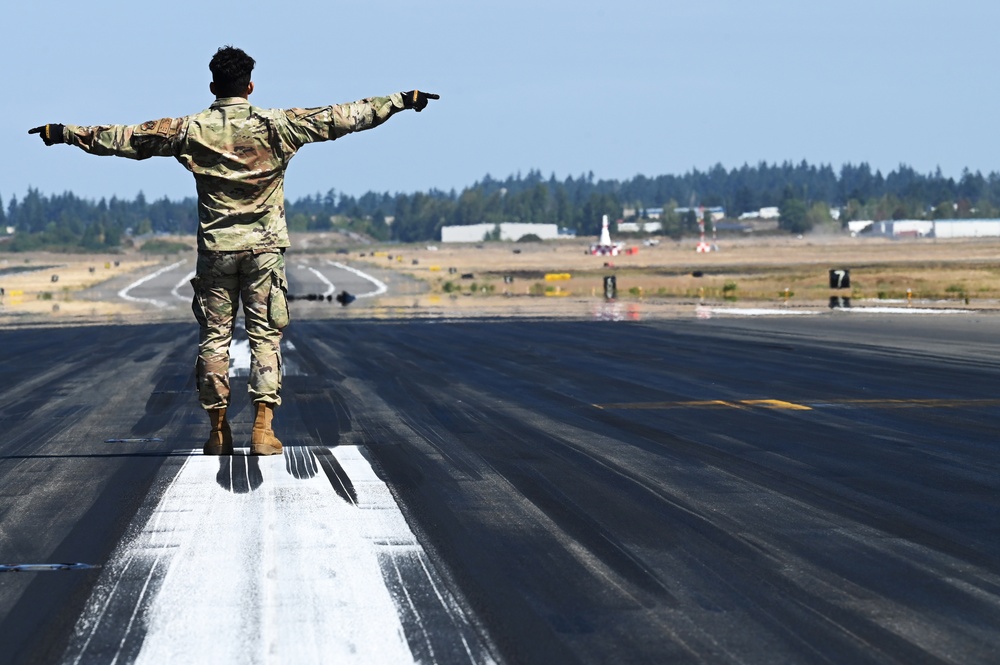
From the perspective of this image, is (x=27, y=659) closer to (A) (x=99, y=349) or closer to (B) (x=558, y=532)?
(B) (x=558, y=532)

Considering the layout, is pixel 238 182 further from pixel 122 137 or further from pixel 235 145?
pixel 122 137

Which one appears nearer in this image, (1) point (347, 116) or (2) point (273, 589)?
(2) point (273, 589)

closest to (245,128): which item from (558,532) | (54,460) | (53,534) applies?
(54,460)

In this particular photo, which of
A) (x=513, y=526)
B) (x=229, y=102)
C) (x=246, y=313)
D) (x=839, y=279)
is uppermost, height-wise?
(x=229, y=102)

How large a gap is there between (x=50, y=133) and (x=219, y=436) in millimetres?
2064

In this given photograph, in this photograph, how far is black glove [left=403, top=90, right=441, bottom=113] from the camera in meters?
7.83

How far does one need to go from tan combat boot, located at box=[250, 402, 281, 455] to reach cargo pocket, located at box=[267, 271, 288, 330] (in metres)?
0.51

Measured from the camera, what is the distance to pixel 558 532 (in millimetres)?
5723

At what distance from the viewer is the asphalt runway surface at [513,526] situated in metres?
4.13

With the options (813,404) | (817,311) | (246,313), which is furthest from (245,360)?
(817,311)

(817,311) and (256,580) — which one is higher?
(256,580)

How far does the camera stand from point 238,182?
26.2 ft

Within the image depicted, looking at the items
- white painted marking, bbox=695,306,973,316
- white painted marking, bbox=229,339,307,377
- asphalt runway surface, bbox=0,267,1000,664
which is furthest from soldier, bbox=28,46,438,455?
white painted marking, bbox=695,306,973,316

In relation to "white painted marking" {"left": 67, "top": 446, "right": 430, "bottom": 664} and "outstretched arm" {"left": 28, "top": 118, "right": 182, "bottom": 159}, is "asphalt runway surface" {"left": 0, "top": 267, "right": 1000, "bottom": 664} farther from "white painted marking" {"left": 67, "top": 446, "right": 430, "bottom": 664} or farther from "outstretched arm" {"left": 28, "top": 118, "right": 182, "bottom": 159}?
"outstretched arm" {"left": 28, "top": 118, "right": 182, "bottom": 159}
